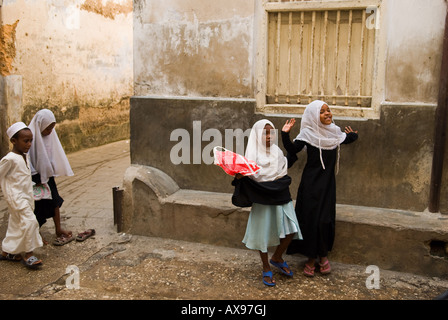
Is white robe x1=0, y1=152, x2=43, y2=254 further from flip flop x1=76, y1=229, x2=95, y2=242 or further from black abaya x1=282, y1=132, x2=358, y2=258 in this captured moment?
black abaya x1=282, y1=132, x2=358, y2=258

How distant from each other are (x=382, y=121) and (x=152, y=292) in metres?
2.70

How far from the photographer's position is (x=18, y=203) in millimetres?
4367

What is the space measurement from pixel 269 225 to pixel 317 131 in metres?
0.93

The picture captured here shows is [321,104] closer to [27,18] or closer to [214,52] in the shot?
[214,52]

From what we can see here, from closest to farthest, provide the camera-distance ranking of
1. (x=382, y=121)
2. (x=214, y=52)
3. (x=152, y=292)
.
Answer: (x=152, y=292) < (x=382, y=121) < (x=214, y=52)

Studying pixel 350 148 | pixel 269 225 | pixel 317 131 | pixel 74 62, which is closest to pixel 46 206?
pixel 269 225

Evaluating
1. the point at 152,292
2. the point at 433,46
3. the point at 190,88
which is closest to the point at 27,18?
the point at 190,88

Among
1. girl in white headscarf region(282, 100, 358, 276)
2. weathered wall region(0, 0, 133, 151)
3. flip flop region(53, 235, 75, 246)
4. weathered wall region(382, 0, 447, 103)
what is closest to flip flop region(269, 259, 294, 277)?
girl in white headscarf region(282, 100, 358, 276)

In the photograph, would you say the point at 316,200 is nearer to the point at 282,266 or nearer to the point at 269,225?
the point at 269,225

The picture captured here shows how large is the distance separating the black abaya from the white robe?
8.02 feet

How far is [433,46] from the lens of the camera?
4.39m

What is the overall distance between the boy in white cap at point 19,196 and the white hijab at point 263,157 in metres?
2.10

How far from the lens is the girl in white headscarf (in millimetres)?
4164

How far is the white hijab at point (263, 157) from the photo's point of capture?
3975 millimetres
